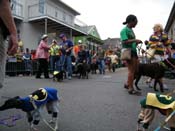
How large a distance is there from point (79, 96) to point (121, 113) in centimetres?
187

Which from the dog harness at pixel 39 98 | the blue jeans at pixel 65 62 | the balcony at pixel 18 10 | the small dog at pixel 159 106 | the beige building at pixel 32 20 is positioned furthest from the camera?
the beige building at pixel 32 20

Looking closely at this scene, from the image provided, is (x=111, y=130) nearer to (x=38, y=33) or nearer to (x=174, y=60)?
(x=174, y=60)

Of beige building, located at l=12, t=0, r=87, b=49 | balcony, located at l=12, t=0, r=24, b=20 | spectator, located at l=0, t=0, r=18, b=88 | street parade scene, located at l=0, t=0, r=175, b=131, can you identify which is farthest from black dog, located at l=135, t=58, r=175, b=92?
balcony, located at l=12, t=0, r=24, b=20

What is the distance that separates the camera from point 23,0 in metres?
24.1

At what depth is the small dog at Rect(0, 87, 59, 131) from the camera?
2.88 meters

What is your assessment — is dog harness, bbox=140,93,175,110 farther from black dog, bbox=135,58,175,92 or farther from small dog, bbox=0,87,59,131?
black dog, bbox=135,58,175,92

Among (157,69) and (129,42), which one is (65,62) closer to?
(157,69)

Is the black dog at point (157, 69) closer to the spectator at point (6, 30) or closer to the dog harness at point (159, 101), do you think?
the dog harness at point (159, 101)

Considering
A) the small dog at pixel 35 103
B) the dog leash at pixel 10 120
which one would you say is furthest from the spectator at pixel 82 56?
the small dog at pixel 35 103

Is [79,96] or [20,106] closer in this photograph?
[20,106]

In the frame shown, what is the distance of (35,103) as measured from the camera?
3.12 m

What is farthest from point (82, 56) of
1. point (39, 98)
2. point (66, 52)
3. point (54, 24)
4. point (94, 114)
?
point (54, 24)

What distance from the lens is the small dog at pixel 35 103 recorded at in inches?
113

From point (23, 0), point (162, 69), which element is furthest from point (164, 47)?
point (23, 0)
